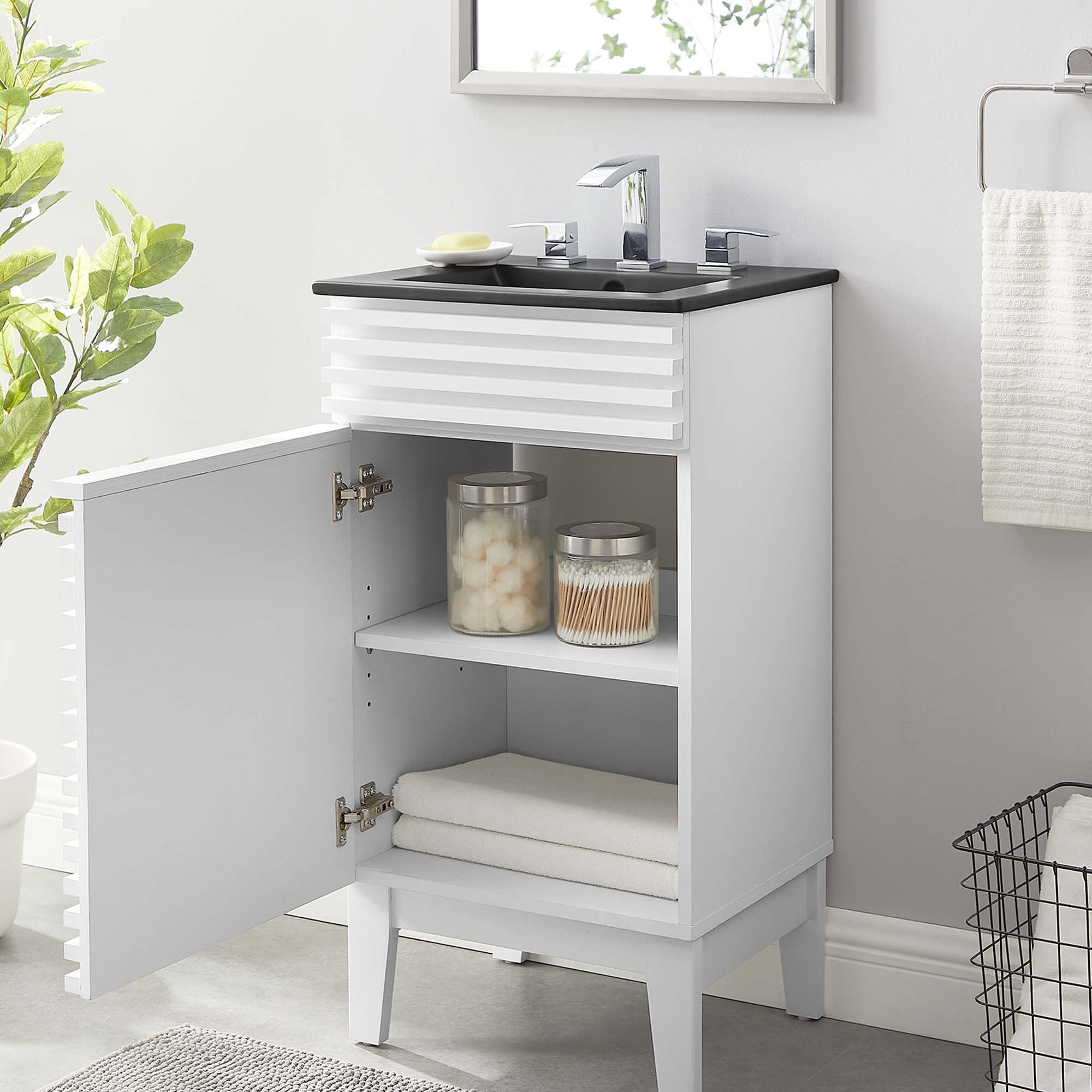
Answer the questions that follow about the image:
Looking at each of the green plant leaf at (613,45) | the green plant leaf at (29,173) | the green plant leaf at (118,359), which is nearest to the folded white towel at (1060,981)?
the green plant leaf at (613,45)

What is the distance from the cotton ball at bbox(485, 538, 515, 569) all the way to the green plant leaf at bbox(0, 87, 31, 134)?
0.92 meters

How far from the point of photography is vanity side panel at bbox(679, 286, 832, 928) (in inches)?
71.8

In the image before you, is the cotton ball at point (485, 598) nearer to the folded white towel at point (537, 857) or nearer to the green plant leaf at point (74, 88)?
the folded white towel at point (537, 857)

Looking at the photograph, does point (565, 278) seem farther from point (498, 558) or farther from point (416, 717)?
point (416, 717)

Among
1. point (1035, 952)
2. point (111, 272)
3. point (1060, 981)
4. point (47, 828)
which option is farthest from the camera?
point (47, 828)

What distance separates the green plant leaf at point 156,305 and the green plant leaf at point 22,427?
7.0 inches

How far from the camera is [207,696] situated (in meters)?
1.79

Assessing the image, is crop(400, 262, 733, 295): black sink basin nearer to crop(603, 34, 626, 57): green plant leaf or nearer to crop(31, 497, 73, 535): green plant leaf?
crop(603, 34, 626, 57): green plant leaf

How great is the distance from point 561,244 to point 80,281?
71 cm

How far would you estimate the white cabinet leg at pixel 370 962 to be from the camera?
6.95 ft

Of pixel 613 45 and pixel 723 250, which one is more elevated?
pixel 613 45

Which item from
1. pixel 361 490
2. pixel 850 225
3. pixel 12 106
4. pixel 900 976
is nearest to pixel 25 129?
pixel 12 106

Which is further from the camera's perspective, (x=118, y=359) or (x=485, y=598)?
(x=118, y=359)


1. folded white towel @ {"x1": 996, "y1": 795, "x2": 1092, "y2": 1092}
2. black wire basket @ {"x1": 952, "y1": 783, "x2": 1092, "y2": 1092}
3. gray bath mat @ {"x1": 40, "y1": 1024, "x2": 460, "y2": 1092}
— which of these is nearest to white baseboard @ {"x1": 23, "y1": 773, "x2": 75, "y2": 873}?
gray bath mat @ {"x1": 40, "y1": 1024, "x2": 460, "y2": 1092}
